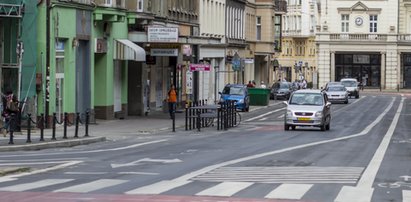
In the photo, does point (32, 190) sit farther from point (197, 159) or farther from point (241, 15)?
point (241, 15)

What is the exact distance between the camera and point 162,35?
5006 centimetres

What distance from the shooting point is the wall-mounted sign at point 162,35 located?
49.9 metres

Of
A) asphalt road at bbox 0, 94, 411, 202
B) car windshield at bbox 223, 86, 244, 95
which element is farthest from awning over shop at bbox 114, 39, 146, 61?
car windshield at bbox 223, 86, 244, 95

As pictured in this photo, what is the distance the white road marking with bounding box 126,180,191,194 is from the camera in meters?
17.9

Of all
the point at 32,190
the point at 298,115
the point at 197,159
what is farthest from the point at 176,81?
the point at 32,190

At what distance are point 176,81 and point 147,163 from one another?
3704 centimetres

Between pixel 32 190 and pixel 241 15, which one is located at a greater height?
pixel 241 15

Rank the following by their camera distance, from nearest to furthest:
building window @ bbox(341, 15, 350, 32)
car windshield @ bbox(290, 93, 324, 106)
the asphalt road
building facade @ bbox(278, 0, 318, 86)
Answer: the asphalt road < car windshield @ bbox(290, 93, 324, 106) < building window @ bbox(341, 15, 350, 32) < building facade @ bbox(278, 0, 318, 86)

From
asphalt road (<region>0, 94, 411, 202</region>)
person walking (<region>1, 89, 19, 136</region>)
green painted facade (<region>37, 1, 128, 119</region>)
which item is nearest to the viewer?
asphalt road (<region>0, 94, 411, 202</region>)

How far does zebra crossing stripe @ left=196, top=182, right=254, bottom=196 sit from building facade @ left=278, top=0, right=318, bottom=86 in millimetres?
125523

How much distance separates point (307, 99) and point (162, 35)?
31.8 feet

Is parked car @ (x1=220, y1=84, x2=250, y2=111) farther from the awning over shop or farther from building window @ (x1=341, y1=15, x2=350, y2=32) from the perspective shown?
building window @ (x1=341, y1=15, x2=350, y2=32)

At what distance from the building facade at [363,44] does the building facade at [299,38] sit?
61.7 feet

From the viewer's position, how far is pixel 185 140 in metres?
35.2
